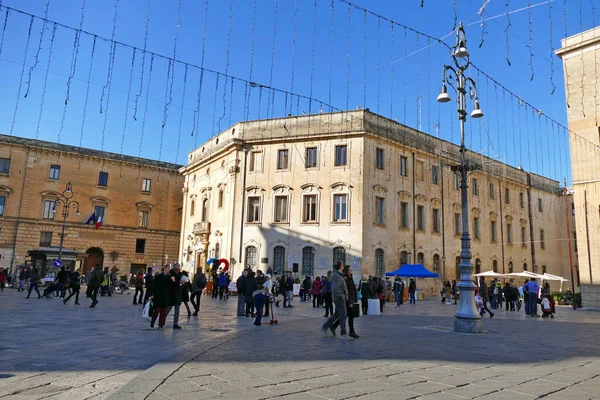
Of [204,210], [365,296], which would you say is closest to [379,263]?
[365,296]

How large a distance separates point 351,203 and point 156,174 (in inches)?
1015

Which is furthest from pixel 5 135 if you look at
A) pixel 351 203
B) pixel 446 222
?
pixel 446 222

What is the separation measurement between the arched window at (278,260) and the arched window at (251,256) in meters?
1.53

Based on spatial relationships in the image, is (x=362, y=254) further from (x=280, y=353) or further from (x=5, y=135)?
(x=5, y=135)

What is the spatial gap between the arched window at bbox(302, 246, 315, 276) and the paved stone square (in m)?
18.4

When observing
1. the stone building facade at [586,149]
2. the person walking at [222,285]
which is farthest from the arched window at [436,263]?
the person walking at [222,285]

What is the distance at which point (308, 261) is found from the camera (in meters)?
29.3

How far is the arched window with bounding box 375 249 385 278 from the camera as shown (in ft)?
95.1

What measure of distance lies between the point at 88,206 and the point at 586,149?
39.9m

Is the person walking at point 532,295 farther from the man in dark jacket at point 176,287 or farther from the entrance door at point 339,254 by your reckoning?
the man in dark jacket at point 176,287

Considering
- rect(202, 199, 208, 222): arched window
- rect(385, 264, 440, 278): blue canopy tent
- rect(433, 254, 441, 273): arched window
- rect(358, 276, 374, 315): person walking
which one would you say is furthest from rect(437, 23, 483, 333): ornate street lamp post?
rect(202, 199, 208, 222): arched window

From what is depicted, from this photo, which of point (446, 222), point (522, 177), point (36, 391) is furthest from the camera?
point (522, 177)

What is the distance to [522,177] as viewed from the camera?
43.2 m

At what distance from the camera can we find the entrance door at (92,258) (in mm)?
42562
